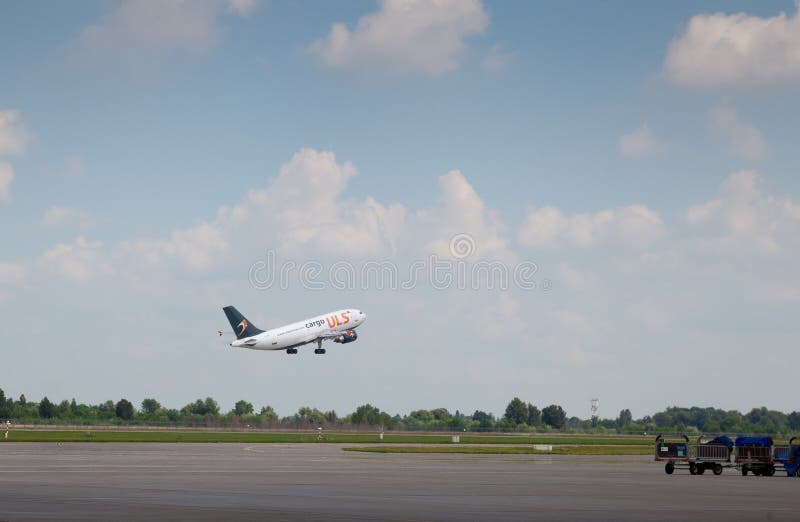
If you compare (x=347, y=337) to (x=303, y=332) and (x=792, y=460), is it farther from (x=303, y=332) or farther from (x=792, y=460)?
(x=792, y=460)

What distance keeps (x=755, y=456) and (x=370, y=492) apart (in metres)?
29.7

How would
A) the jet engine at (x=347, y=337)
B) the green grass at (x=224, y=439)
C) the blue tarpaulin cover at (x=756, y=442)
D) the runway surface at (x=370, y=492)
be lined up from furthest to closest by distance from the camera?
the jet engine at (x=347, y=337)
the green grass at (x=224, y=439)
the blue tarpaulin cover at (x=756, y=442)
the runway surface at (x=370, y=492)

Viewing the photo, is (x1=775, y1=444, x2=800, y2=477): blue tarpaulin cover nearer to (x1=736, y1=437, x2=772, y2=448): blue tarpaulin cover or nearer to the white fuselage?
(x1=736, y1=437, x2=772, y2=448): blue tarpaulin cover

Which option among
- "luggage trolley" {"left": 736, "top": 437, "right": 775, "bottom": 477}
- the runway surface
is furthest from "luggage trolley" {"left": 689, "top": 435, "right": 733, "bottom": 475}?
the runway surface

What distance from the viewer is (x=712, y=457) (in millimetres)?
62062

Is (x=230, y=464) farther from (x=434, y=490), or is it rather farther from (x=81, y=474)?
(x=434, y=490)

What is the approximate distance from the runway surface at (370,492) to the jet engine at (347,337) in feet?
357

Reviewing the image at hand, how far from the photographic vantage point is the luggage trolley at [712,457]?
61094 millimetres

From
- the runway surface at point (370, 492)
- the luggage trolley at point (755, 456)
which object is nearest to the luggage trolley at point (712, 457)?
the luggage trolley at point (755, 456)

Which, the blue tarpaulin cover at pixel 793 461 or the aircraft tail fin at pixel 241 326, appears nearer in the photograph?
the blue tarpaulin cover at pixel 793 461

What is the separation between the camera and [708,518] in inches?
1231

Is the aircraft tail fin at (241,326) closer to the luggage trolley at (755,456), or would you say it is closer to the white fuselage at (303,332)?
the white fuselage at (303,332)

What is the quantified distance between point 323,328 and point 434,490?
130859 mm

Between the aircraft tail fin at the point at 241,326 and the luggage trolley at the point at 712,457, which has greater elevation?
the aircraft tail fin at the point at 241,326
